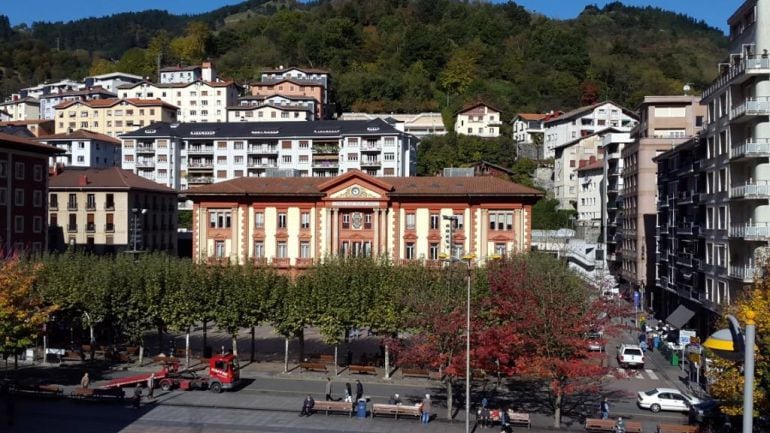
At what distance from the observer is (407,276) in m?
46.3

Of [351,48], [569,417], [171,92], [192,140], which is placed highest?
[351,48]

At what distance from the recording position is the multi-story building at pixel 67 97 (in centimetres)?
15812

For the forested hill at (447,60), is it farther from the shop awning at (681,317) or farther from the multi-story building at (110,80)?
the shop awning at (681,317)

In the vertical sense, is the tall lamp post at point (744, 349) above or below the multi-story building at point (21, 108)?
below

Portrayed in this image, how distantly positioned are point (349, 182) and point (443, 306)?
25378 mm

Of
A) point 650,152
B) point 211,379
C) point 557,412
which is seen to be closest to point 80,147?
point 650,152

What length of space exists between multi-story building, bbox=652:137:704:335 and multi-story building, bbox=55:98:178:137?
92528 millimetres

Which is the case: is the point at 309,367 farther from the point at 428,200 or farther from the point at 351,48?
the point at 351,48

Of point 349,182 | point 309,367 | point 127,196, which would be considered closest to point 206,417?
point 309,367

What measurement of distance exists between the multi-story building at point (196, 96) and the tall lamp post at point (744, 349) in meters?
140

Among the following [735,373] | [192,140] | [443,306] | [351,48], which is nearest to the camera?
[735,373]

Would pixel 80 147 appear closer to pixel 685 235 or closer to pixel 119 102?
pixel 119 102

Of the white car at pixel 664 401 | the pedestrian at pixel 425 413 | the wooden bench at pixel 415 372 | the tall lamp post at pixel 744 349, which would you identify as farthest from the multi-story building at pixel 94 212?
the tall lamp post at pixel 744 349

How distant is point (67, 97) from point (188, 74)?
26.9 m
